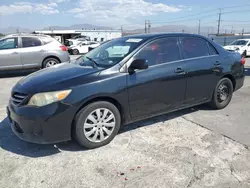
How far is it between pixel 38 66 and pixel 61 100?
21.1 feet

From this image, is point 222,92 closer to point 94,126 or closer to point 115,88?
point 115,88

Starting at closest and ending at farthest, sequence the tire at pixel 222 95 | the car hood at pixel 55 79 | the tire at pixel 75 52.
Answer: the car hood at pixel 55 79 → the tire at pixel 222 95 → the tire at pixel 75 52

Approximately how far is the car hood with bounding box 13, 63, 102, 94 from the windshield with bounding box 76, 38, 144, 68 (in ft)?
0.97

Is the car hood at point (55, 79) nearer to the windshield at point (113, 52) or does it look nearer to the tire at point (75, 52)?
the windshield at point (113, 52)

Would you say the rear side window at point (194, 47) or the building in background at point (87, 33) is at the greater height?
the building in background at point (87, 33)

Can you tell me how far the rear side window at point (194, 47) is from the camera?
12.8 ft

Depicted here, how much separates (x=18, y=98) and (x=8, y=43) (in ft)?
20.5

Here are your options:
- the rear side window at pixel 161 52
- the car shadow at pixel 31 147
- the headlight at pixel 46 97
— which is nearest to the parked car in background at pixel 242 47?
the rear side window at pixel 161 52

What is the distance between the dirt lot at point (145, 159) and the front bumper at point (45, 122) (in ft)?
1.09

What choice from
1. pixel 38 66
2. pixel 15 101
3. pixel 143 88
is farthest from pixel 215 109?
pixel 38 66

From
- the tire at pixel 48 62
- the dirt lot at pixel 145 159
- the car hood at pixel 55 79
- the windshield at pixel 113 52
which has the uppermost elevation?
the windshield at pixel 113 52

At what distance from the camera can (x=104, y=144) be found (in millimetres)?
3178

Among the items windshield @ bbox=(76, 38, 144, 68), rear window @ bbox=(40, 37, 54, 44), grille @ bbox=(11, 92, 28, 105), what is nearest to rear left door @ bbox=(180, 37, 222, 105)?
windshield @ bbox=(76, 38, 144, 68)

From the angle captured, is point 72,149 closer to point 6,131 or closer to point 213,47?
point 6,131
